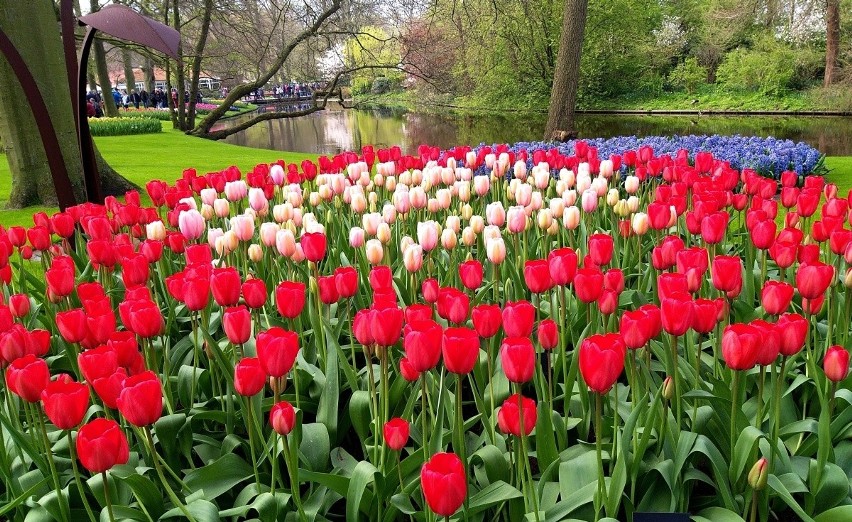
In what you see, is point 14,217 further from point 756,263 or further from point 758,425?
point 758,425

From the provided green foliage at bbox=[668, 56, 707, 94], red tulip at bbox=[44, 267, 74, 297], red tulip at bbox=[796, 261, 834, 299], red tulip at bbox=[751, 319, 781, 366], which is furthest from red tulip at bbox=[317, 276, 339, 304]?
green foliage at bbox=[668, 56, 707, 94]

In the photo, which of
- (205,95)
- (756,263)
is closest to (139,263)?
(756,263)

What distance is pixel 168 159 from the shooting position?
13.3m

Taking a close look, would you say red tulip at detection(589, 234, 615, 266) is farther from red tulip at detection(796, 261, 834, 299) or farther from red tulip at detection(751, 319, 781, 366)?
red tulip at detection(751, 319, 781, 366)

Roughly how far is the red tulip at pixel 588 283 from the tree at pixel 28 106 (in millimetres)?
6117

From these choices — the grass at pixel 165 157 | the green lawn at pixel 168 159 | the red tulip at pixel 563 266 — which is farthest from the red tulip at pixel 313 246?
the grass at pixel 165 157

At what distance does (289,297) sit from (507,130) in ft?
67.0

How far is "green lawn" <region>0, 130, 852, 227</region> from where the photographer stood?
8.21 metres

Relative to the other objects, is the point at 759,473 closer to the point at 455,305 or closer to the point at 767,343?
the point at 767,343

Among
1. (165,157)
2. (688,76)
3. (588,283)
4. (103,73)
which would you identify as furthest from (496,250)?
(688,76)

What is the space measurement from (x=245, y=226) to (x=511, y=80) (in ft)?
97.1

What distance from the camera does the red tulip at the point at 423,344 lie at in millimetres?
1335

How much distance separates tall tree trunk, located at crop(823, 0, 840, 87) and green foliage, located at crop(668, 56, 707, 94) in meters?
6.17

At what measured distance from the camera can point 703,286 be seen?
2.61 metres
